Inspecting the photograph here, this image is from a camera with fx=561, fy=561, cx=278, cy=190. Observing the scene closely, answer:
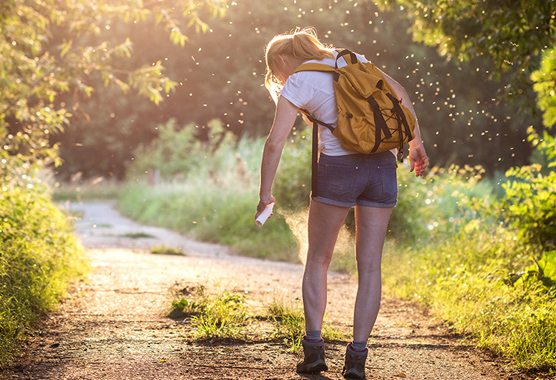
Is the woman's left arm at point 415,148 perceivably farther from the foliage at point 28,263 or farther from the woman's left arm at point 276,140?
the foliage at point 28,263

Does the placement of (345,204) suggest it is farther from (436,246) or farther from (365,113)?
(436,246)

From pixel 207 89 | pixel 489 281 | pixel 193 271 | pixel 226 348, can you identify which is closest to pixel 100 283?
pixel 193 271

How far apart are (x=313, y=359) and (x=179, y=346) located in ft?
3.10

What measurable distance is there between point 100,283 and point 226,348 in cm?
263

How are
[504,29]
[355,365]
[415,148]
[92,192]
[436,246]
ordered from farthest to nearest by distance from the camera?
[92,192]
[436,246]
[504,29]
[415,148]
[355,365]

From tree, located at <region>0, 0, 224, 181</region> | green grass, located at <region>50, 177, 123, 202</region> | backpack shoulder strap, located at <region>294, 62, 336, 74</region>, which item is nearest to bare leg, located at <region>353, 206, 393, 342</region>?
backpack shoulder strap, located at <region>294, 62, 336, 74</region>

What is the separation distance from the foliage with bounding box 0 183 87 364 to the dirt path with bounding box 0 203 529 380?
141 millimetres

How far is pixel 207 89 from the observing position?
98.0 feet

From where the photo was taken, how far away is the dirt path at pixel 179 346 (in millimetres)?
2979

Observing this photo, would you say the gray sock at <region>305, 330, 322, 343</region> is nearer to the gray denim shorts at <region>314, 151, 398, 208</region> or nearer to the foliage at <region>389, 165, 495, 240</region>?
the gray denim shorts at <region>314, 151, 398, 208</region>

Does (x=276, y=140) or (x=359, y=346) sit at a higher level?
(x=276, y=140)

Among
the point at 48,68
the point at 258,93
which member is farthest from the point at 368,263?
the point at 258,93

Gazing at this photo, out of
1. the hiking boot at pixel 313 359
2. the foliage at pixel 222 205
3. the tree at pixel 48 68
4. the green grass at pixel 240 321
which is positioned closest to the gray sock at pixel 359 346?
the hiking boot at pixel 313 359

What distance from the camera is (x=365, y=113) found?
274 cm
